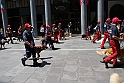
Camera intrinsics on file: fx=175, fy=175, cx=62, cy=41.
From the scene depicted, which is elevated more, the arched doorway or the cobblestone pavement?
the arched doorway

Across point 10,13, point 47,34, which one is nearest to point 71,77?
point 47,34

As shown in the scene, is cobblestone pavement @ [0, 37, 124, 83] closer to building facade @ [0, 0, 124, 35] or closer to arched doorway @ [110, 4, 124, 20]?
building facade @ [0, 0, 124, 35]

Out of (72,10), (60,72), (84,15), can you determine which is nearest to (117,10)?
(72,10)

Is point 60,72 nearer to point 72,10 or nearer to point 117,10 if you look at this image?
point 72,10

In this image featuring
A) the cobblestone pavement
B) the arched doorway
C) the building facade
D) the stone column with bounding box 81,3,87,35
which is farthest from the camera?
the arched doorway

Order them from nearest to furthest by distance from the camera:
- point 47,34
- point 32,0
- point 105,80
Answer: point 105,80
point 47,34
point 32,0

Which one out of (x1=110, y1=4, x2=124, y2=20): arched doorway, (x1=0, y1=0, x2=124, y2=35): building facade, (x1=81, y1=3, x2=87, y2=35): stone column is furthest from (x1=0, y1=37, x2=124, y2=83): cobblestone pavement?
(x1=110, y1=4, x2=124, y2=20): arched doorway

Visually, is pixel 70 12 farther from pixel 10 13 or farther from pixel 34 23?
pixel 10 13

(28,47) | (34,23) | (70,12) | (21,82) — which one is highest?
(70,12)

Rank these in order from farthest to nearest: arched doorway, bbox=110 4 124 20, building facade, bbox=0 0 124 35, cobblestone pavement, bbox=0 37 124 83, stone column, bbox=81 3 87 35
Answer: arched doorway, bbox=110 4 124 20
building facade, bbox=0 0 124 35
stone column, bbox=81 3 87 35
cobblestone pavement, bbox=0 37 124 83

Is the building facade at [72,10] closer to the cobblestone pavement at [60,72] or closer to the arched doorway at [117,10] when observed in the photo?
the arched doorway at [117,10]

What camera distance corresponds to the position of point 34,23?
2109 centimetres

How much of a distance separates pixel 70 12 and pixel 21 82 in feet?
61.0

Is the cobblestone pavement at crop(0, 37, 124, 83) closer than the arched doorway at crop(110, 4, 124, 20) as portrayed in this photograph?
Yes
